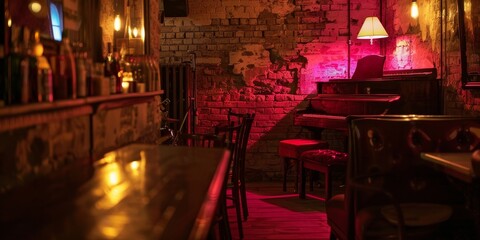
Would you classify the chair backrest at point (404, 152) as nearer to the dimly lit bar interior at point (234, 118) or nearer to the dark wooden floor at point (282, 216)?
the dimly lit bar interior at point (234, 118)

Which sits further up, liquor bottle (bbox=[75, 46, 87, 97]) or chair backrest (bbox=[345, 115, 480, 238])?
liquor bottle (bbox=[75, 46, 87, 97])

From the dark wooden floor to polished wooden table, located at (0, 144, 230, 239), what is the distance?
7.56ft

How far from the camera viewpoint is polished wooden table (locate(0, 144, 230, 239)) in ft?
3.85

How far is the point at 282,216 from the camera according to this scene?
16.3 feet

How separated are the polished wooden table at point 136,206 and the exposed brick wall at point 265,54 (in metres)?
4.88

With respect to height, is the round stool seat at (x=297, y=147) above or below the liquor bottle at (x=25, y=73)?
below

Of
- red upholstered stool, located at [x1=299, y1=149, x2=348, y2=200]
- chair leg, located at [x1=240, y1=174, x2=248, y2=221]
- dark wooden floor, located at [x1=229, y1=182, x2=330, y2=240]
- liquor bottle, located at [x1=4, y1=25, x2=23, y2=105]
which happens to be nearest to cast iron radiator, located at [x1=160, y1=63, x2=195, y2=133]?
dark wooden floor, located at [x1=229, y1=182, x2=330, y2=240]

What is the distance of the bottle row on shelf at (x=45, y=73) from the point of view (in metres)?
1.80

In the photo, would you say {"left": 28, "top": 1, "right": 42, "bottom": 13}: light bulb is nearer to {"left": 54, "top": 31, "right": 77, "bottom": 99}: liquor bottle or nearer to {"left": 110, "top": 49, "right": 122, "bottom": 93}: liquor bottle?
{"left": 54, "top": 31, "right": 77, "bottom": 99}: liquor bottle

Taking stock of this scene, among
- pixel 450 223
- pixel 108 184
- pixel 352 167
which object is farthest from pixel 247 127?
pixel 108 184

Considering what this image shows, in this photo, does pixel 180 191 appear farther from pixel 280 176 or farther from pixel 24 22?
pixel 280 176

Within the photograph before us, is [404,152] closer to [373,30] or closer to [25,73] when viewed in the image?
[25,73]

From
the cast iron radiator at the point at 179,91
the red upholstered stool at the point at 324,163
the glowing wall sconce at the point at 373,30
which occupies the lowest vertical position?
the red upholstered stool at the point at 324,163


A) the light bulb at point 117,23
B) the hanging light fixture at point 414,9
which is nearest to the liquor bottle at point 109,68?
the light bulb at point 117,23
